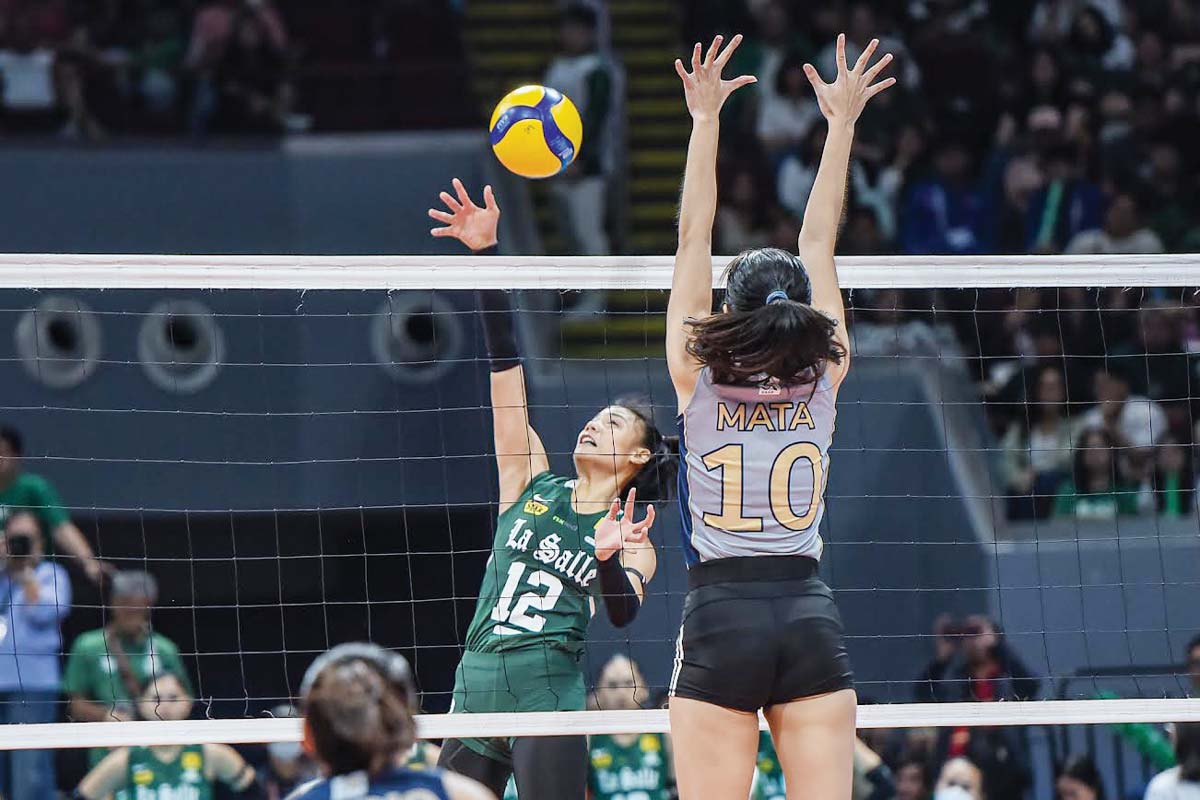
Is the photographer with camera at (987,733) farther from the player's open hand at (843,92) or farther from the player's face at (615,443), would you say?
the player's open hand at (843,92)

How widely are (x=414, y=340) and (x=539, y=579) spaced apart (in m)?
6.49

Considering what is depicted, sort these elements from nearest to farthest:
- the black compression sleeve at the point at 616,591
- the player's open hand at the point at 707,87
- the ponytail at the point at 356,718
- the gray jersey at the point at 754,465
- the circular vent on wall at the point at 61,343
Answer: the ponytail at the point at 356,718 < the gray jersey at the point at 754,465 < the player's open hand at the point at 707,87 < the black compression sleeve at the point at 616,591 < the circular vent on wall at the point at 61,343

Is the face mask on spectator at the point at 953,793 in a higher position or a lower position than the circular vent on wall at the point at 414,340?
lower

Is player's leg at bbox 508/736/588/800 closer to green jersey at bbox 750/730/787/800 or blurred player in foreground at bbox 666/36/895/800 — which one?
blurred player in foreground at bbox 666/36/895/800

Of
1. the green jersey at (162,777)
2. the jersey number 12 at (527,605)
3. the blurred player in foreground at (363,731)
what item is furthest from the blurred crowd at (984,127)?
the blurred player in foreground at (363,731)

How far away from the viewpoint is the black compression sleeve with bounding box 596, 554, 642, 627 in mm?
5906

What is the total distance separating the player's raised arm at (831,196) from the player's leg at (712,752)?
104 centimetres

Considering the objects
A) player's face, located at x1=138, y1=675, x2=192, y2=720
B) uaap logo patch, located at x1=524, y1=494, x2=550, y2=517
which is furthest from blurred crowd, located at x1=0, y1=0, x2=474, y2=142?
uaap logo patch, located at x1=524, y1=494, x2=550, y2=517

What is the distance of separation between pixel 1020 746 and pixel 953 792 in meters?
0.69

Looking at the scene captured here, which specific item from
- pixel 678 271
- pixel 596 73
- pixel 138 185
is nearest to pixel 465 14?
pixel 596 73

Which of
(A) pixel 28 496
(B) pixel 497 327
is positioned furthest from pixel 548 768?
(A) pixel 28 496

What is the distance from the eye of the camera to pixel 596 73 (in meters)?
13.1

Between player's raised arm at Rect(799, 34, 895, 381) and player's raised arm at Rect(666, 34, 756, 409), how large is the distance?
294 millimetres

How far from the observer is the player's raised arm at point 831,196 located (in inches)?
200
